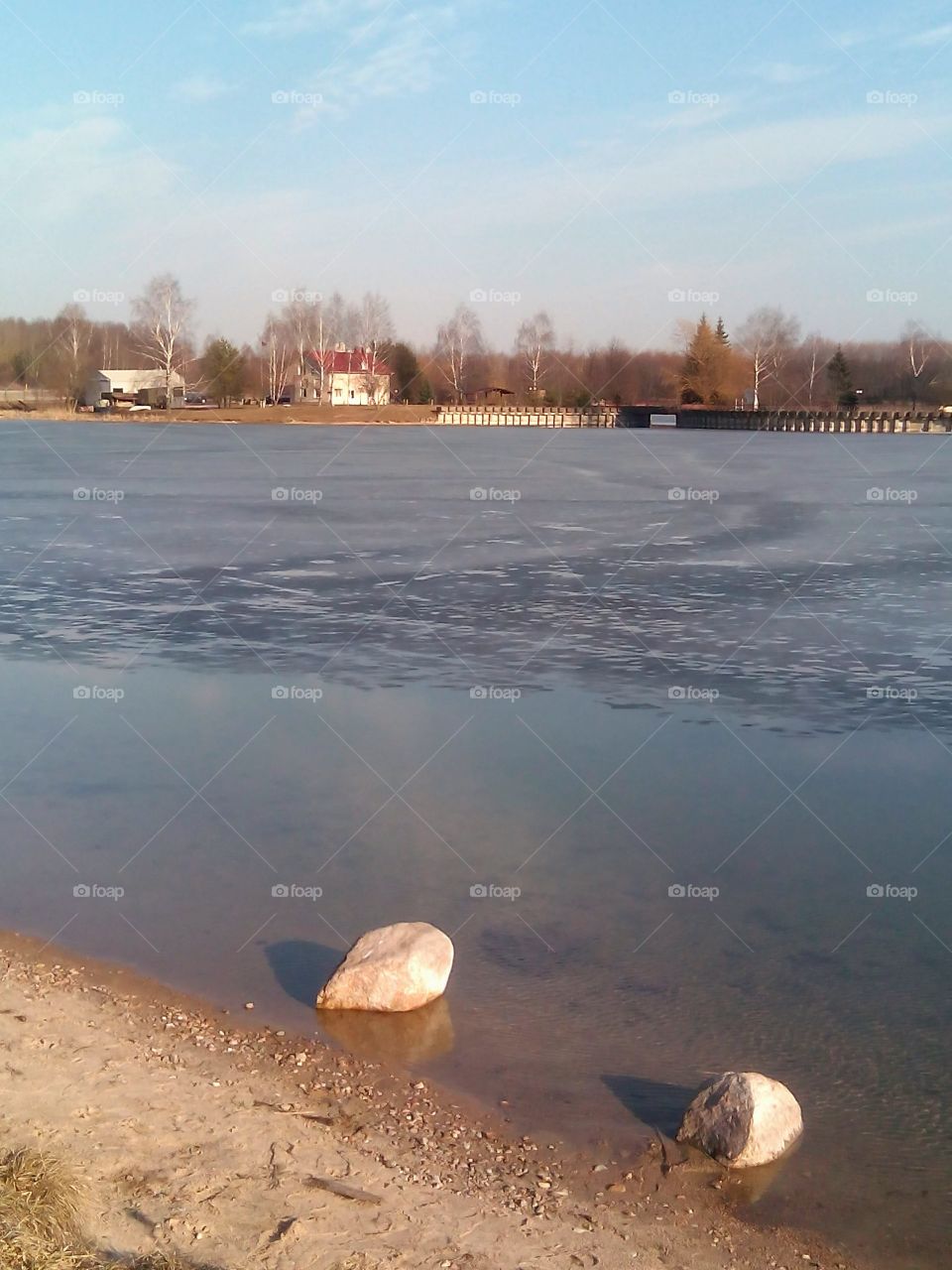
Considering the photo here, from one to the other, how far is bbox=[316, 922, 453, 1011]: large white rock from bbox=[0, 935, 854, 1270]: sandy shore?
1.31 feet

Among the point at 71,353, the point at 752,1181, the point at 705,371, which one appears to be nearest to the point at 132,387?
the point at 71,353

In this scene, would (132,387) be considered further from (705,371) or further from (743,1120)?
(743,1120)

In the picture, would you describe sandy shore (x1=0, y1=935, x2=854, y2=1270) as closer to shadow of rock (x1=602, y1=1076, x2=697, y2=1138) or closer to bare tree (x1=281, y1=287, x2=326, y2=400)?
shadow of rock (x1=602, y1=1076, x2=697, y2=1138)

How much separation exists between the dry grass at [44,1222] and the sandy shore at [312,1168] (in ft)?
0.50

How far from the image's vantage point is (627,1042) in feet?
19.0

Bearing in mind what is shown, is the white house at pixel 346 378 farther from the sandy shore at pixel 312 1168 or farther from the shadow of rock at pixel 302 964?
the sandy shore at pixel 312 1168

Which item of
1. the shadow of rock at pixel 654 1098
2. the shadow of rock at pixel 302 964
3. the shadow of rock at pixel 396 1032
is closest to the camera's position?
the shadow of rock at pixel 654 1098

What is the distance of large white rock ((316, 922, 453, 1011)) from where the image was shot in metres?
5.98

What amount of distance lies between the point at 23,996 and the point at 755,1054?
3.33 m

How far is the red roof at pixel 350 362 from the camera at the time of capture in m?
78.9

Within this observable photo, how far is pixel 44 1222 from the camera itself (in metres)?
3.67

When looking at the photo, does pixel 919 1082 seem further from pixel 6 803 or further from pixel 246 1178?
pixel 6 803

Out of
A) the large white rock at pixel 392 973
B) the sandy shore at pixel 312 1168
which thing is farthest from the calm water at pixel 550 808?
the sandy shore at pixel 312 1168

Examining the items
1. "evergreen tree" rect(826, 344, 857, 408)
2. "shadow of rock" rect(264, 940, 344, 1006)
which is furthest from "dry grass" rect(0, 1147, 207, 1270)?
"evergreen tree" rect(826, 344, 857, 408)
